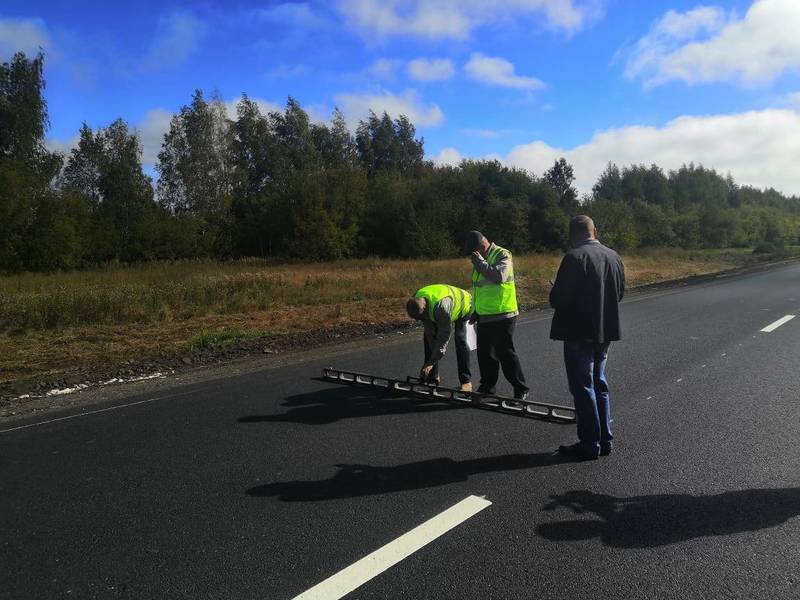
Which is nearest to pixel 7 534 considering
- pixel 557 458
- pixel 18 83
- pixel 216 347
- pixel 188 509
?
pixel 188 509

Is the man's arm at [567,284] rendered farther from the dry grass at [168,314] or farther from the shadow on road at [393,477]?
the dry grass at [168,314]

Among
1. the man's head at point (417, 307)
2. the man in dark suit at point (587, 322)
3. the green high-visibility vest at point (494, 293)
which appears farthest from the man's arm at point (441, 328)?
the man in dark suit at point (587, 322)

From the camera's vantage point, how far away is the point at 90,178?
4775cm

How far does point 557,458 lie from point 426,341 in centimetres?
233

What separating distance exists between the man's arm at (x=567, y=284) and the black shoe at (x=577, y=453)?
3.72ft

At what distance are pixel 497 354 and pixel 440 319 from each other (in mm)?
766

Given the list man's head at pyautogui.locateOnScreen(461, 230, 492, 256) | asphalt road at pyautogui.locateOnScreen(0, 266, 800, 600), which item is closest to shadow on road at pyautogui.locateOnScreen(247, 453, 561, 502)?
asphalt road at pyautogui.locateOnScreen(0, 266, 800, 600)

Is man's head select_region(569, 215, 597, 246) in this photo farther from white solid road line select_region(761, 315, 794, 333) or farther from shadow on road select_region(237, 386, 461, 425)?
white solid road line select_region(761, 315, 794, 333)

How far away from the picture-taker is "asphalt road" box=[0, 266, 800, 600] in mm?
2768

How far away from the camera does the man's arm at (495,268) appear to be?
225 inches

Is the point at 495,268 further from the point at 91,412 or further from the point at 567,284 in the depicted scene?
the point at 91,412

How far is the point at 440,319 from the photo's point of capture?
5770mm

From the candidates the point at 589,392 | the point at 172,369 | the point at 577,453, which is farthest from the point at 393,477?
the point at 172,369

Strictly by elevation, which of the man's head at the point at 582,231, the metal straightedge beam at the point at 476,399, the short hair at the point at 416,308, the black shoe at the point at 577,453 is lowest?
the black shoe at the point at 577,453
